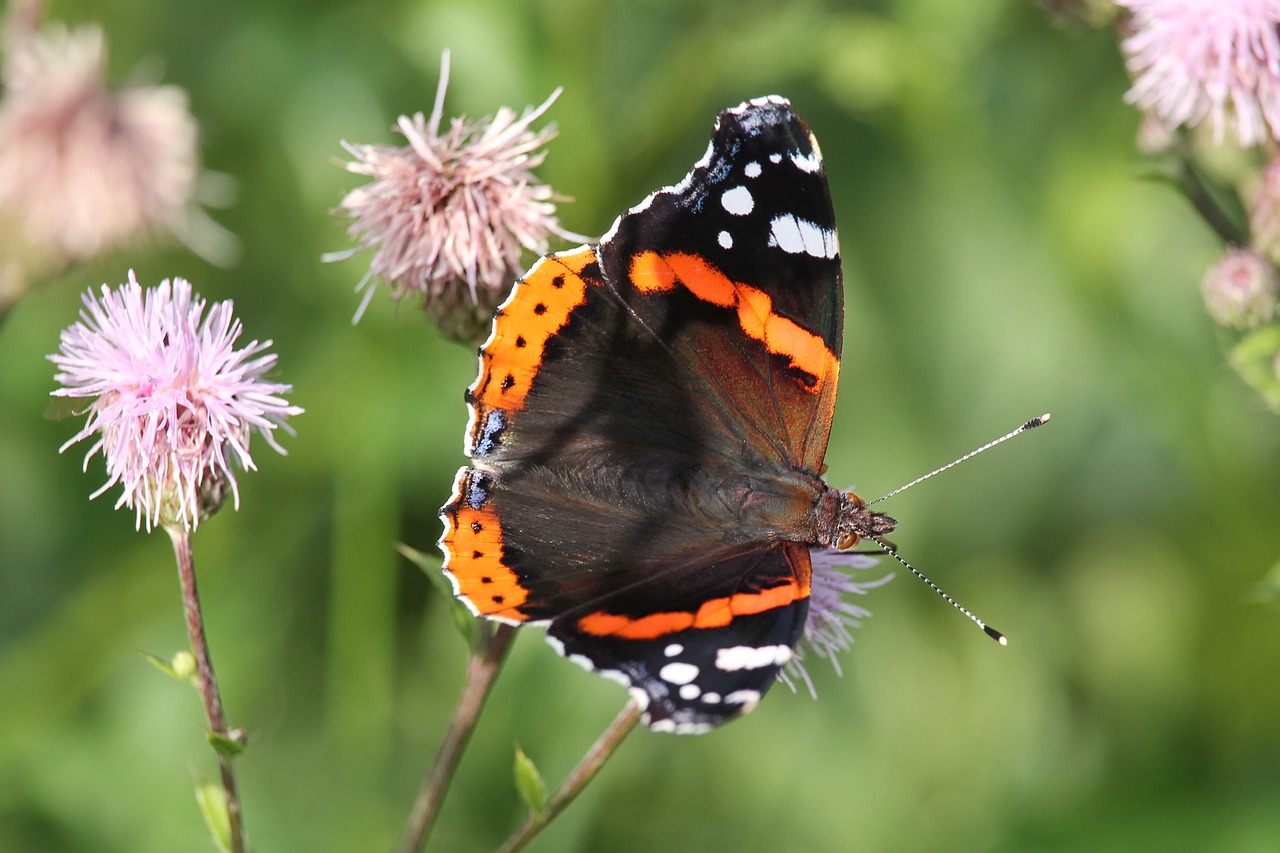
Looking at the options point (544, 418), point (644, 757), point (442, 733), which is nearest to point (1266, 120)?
point (544, 418)

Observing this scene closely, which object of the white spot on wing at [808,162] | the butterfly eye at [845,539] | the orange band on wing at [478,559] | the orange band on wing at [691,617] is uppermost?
the white spot on wing at [808,162]

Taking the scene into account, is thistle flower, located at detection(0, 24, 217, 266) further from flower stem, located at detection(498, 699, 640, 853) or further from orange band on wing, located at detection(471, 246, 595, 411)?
flower stem, located at detection(498, 699, 640, 853)

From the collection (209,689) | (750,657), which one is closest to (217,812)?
(209,689)

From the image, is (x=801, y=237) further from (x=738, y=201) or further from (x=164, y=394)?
(x=164, y=394)

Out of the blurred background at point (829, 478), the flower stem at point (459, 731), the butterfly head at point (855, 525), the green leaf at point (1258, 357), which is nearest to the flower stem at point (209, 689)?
the flower stem at point (459, 731)

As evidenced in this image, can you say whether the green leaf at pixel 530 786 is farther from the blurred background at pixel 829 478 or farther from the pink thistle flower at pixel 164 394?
the blurred background at pixel 829 478

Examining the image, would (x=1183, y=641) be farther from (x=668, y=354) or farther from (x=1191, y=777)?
(x=668, y=354)
